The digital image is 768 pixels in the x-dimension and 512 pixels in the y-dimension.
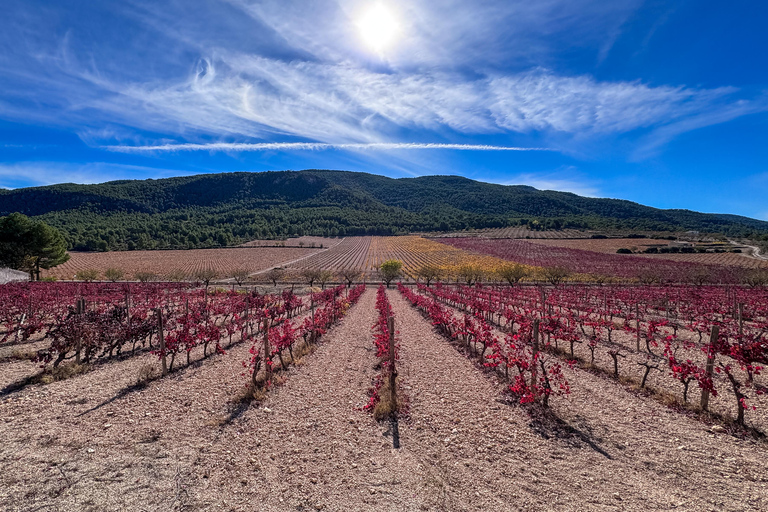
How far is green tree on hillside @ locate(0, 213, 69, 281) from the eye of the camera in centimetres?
3916

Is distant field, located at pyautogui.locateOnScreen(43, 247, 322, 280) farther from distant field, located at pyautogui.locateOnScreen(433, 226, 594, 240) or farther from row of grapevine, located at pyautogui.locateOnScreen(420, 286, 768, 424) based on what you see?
distant field, located at pyautogui.locateOnScreen(433, 226, 594, 240)

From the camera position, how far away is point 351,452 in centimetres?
586

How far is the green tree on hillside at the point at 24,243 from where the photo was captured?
39.2m

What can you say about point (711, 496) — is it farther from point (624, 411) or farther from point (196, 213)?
point (196, 213)

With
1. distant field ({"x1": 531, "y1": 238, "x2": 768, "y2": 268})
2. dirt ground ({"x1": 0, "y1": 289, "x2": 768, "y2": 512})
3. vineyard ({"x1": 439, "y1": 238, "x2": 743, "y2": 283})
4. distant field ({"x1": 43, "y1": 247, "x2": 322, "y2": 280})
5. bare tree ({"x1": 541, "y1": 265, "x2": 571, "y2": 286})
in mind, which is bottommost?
distant field ({"x1": 43, "y1": 247, "x2": 322, "y2": 280})

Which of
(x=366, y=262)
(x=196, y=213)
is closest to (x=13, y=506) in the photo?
(x=366, y=262)

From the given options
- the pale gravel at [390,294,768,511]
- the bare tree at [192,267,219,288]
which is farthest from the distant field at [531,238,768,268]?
the bare tree at [192,267,219,288]

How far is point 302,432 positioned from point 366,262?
66.7 meters

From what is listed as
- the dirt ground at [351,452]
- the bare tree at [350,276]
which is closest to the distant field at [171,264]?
the bare tree at [350,276]

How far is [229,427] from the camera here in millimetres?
6633

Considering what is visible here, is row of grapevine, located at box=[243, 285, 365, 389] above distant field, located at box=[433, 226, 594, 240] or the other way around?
the other way around

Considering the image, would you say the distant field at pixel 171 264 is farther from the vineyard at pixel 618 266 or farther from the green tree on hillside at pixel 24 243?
the vineyard at pixel 618 266

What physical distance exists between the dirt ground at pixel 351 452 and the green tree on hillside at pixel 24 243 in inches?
1847

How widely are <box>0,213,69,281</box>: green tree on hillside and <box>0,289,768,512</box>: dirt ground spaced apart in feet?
154
